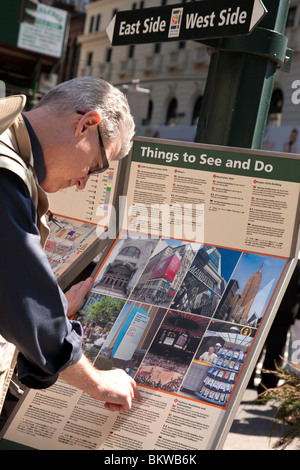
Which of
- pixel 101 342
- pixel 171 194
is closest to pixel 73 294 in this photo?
pixel 101 342

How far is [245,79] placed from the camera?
3342 millimetres

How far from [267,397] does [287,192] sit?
0.92 m

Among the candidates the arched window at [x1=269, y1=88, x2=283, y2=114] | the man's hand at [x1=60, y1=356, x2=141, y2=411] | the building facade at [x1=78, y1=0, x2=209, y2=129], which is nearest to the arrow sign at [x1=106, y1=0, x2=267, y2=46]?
the man's hand at [x1=60, y1=356, x2=141, y2=411]

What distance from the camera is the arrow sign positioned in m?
2.92

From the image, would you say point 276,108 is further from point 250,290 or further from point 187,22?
point 250,290

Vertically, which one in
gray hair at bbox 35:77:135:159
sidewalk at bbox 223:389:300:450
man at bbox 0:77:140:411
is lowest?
sidewalk at bbox 223:389:300:450

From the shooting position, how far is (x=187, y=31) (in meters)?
3.15

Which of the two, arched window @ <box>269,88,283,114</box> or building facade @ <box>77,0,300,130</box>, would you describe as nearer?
arched window @ <box>269,88,283,114</box>

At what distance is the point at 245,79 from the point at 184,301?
1.29m

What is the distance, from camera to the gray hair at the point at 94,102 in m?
1.87

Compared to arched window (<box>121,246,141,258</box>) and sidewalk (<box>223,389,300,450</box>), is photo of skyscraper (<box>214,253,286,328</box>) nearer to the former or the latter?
arched window (<box>121,246,141,258</box>)

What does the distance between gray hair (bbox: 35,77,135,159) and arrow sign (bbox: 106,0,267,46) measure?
3.75 ft

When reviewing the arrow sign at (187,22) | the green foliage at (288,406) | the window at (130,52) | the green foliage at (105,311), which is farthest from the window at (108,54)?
the green foliage at (105,311)

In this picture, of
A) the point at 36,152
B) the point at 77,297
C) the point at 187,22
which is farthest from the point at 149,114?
the point at 36,152
